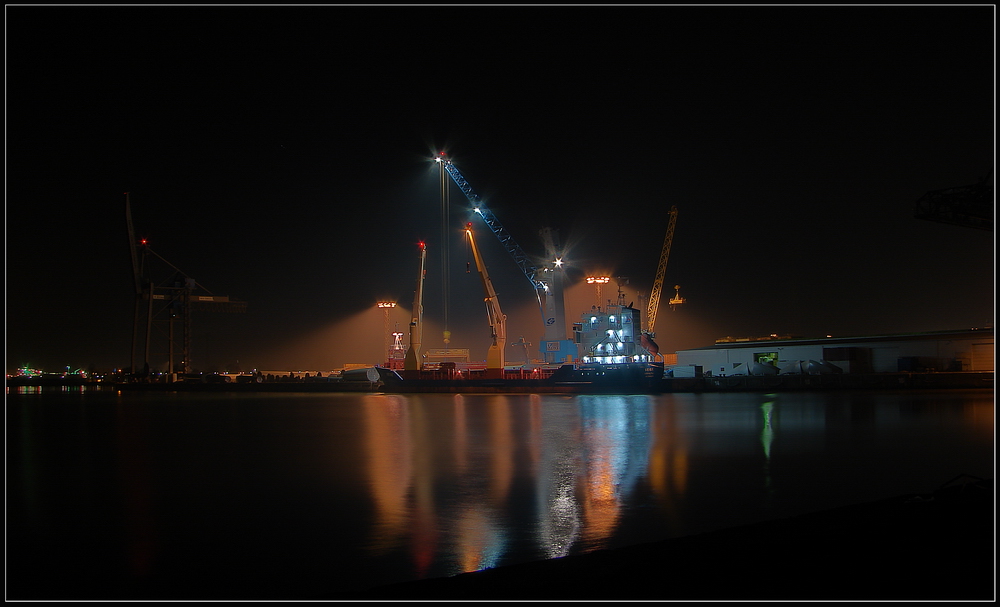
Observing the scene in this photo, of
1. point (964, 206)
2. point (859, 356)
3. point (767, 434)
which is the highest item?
point (964, 206)


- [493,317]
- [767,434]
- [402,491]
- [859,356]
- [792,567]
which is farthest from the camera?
[493,317]

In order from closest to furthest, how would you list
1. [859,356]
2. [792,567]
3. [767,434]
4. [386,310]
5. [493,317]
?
[792,567] < [767,434] < [859,356] < [493,317] < [386,310]

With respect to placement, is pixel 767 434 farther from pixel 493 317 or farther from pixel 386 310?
pixel 386 310

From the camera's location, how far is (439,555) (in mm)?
7340

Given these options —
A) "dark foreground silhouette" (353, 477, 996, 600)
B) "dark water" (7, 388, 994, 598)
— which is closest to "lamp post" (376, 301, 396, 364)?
"dark water" (7, 388, 994, 598)

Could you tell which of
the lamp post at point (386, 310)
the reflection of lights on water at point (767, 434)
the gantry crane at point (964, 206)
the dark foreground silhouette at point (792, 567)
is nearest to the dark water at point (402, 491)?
the reflection of lights on water at point (767, 434)

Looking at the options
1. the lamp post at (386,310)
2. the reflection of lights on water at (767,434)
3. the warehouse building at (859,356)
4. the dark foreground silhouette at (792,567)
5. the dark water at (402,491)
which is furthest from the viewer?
the lamp post at (386,310)

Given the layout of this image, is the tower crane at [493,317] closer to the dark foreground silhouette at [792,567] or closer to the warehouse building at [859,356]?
the warehouse building at [859,356]

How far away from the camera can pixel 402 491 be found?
11641 millimetres

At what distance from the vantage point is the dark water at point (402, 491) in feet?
24.1

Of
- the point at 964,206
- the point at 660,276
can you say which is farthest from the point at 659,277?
the point at 964,206

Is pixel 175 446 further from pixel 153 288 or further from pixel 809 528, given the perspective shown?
pixel 153 288

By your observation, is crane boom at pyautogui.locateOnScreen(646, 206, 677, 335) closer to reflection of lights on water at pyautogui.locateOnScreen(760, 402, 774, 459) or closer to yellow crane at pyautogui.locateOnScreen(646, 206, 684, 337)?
yellow crane at pyautogui.locateOnScreen(646, 206, 684, 337)

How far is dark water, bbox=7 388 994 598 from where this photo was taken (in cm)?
735
